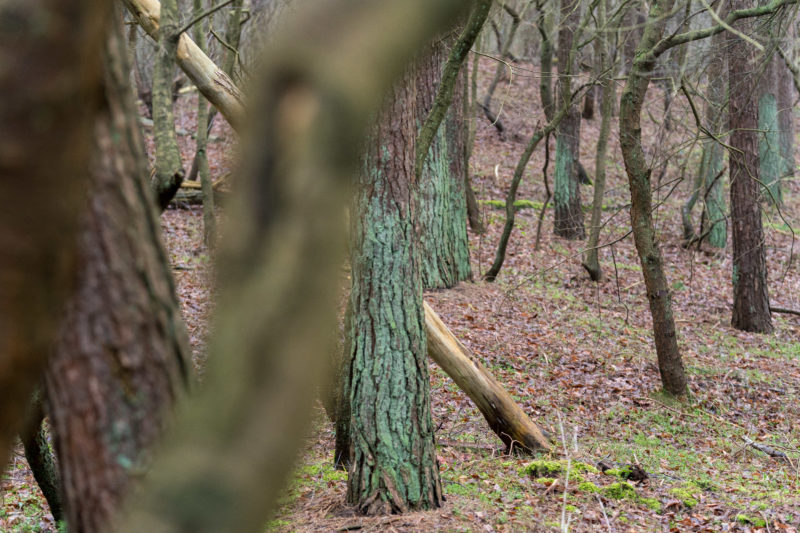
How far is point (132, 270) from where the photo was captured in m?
1.52

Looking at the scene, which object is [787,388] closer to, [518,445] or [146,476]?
[518,445]

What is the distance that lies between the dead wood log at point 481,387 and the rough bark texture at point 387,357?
1.02m

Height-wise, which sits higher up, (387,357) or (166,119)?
(166,119)

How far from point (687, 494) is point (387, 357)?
288 cm

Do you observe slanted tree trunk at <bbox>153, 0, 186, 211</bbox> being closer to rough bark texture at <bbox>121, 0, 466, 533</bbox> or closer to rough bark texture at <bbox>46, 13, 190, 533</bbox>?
rough bark texture at <bbox>46, 13, 190, 533</bbox>

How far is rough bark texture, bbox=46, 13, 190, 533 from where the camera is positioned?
149 centimetres

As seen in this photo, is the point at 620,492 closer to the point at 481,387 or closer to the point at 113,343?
the point at 481,387

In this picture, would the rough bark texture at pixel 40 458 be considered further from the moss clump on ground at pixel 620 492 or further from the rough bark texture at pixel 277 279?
the moss clump on ground at pixel 620 492

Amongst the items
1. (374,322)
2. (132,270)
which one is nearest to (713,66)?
(374,322)

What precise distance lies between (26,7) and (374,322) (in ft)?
11.6

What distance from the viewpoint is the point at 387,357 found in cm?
453

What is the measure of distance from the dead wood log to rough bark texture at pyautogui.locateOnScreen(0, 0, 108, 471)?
175 inches

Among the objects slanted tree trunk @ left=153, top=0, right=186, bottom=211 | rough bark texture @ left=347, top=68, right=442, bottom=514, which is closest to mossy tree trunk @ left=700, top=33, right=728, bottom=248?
rough bark texture @ left=347, top=68, right=442, bottom=514

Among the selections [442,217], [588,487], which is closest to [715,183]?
[442,217]
